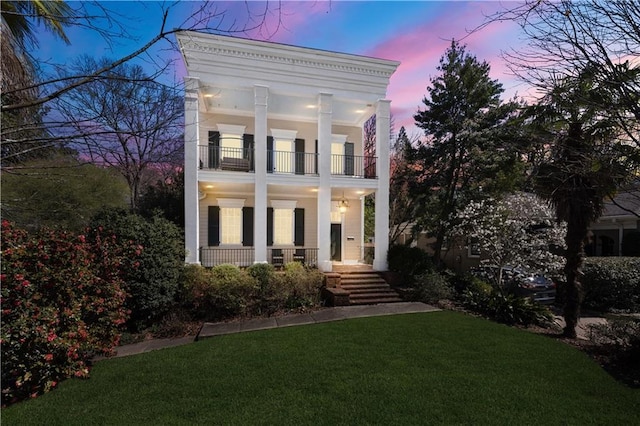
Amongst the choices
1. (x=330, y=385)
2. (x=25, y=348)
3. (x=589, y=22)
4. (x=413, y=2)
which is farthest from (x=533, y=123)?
(x=25, y=348)

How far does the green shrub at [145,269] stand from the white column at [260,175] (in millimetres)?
3479

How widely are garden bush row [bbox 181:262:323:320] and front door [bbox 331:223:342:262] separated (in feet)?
15.0

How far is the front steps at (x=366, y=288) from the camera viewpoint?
10.6 metres

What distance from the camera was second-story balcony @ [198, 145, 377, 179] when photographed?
12.6 m

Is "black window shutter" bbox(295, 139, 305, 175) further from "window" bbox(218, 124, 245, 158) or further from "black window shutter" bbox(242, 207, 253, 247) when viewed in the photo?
"black window shutter" bbox(242, 207, 253, 247)

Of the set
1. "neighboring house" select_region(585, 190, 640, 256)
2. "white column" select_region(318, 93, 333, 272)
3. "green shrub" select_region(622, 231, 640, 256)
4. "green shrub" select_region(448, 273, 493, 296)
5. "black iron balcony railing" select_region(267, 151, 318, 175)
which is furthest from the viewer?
"neighboring house" select_region(585, 190, 640, 256)

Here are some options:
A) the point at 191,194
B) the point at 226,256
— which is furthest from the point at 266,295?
the point at 191,194

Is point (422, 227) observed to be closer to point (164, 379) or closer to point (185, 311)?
point (185, 311)

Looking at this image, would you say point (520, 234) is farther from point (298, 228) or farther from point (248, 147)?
point (248, 147)

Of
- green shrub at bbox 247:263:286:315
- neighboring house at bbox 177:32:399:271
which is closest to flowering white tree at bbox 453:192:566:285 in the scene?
neighboring house at bbox 177:32:399:271

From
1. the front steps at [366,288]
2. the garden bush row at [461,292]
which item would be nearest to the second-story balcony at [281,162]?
the garden bush row at [461,292]

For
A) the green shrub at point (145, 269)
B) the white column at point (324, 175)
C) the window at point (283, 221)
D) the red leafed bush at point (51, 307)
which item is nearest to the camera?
the red leafed bush at point (51, 307)

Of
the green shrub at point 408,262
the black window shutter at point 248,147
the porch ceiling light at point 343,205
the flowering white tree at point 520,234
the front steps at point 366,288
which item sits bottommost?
the front steps at point 366,288

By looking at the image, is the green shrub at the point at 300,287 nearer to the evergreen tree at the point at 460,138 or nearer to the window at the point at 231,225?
the window at the point at 231,225
